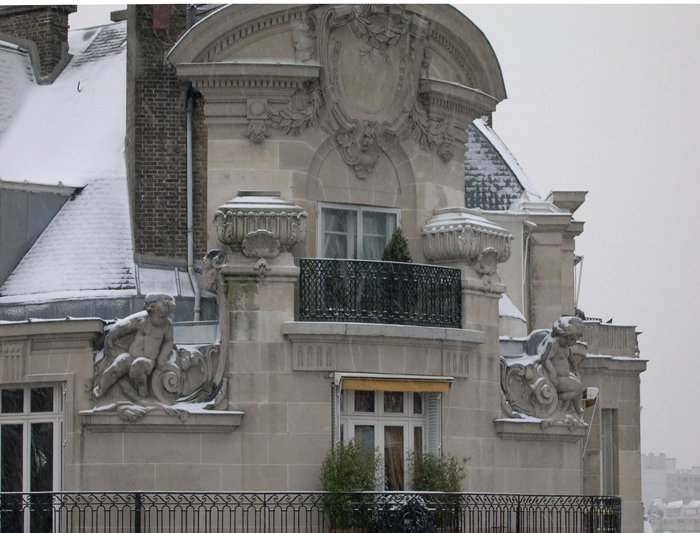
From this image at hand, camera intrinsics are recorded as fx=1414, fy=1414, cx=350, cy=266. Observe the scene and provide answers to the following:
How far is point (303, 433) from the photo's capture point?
19938mm

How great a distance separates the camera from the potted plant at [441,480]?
19703mm

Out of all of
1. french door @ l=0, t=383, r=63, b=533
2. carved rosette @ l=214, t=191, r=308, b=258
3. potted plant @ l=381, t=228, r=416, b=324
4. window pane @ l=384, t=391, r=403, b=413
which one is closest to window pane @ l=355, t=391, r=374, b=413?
window pane @ l=384, t=391, r=403, b=413

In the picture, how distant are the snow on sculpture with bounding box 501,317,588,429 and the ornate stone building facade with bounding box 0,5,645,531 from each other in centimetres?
3

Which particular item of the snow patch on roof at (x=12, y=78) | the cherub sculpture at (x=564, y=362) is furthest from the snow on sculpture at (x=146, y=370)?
the snow patch on roof at (x=12, y=78)

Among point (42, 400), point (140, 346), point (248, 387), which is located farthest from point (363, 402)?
point (42, 400)

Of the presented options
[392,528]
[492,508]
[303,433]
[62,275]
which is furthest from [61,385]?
[492,508]

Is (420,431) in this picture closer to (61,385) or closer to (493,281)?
(493,281)

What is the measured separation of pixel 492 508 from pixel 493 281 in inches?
139

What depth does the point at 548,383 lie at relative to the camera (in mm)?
21875

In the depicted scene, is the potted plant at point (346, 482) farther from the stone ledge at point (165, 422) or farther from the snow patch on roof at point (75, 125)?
the snow patch on roof at point (75, 125)

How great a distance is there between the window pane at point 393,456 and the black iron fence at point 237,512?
99 cm

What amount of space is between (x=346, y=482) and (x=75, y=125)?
27.1 feet

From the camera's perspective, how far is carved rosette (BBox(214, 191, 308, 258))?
19891 millimetres

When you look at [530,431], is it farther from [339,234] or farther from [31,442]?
[31,442]
